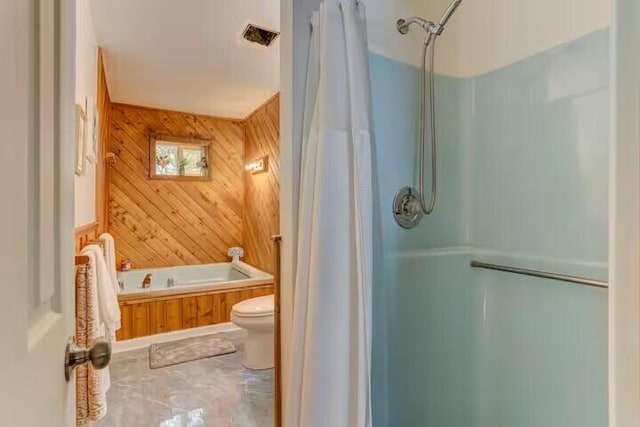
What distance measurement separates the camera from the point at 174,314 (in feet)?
10.6

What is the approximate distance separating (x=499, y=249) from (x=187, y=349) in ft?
8.53

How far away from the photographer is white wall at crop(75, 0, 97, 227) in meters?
1.70

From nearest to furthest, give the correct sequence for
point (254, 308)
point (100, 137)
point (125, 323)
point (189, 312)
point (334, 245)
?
point (334, 245)
point (254, 308)
point (100, 137)
point (125, 323)
point (189, 312)

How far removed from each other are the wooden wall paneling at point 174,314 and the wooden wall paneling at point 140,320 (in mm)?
180

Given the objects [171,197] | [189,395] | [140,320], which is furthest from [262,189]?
[189,395]

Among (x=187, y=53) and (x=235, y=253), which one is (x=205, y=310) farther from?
(x=187, y=53)

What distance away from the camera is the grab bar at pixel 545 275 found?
1202 millimetres

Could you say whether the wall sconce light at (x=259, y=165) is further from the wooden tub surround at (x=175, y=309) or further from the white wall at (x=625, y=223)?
the white wall at (x=625, y=223)

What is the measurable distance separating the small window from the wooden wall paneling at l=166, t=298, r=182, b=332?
1.66 meters

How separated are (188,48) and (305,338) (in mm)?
2460

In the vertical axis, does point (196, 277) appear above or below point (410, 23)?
below

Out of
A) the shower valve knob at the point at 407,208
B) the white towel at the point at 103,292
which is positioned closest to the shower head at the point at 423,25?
the shower valve knob at the point at 407,208

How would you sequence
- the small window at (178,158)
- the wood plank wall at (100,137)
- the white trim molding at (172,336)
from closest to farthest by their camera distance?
1. the wood plank wall at (100,137)
2. the white trim molding at (172,336)
3. the small window at (178,158)

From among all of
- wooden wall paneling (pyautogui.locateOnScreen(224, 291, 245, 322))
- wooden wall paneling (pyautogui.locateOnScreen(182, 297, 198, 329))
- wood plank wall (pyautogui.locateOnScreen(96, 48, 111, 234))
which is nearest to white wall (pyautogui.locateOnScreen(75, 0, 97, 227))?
wood plank wall (pyautogui.locateOnScreen(96, 48, 111, 234))
